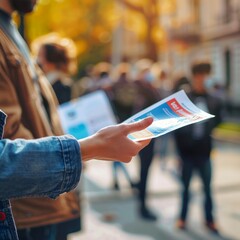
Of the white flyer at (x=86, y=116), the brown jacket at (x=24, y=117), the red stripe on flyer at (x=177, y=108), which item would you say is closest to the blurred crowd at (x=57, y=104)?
the brown jacket at (x=24, y=117)

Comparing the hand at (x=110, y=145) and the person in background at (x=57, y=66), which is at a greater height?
the hand at (x=110, y=145)

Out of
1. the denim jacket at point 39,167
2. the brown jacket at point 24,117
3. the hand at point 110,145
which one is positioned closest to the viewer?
the denim jacket at point 39,167

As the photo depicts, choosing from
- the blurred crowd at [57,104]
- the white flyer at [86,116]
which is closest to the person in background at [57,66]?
the blurred crowd at [57,104]

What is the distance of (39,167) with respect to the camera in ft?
4.18

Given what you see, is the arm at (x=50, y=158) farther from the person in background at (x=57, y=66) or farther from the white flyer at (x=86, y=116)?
the person in background at (x=57, y=66)

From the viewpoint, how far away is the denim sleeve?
4.09ft

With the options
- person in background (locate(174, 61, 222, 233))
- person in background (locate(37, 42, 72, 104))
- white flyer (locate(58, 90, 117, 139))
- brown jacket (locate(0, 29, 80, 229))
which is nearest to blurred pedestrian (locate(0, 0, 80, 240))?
brown jacket (locate(0, 29, 80, 229))

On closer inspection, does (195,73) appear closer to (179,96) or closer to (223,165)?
(179,96)

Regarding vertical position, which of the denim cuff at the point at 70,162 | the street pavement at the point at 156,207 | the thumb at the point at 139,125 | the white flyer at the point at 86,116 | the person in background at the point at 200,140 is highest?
the thumb at the point at 139,125

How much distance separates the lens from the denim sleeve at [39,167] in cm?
125

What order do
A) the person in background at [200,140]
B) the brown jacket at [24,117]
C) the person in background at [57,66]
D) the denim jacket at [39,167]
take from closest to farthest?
the denim jacket at [39,167] → the brown jacket at [24,117] → the person in background at [57,66] → the person in background at [200,140]

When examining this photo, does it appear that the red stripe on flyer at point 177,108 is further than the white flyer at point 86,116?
No

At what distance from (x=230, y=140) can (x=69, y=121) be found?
11.7m

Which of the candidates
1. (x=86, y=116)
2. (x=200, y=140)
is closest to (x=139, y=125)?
(x=86, y=116)
